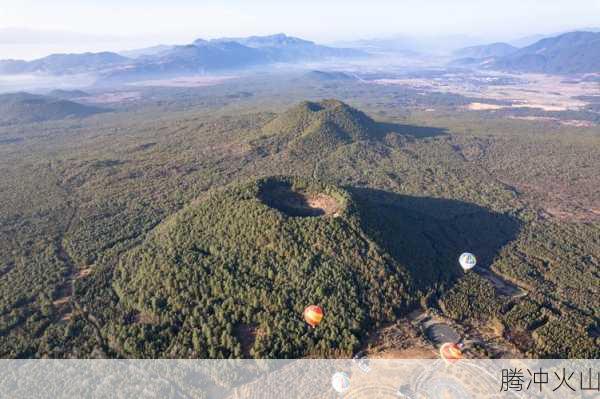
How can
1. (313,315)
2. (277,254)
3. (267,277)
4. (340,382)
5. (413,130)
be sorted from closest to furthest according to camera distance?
(340,382), (313,315), (267,277), (277,254), (413,130)

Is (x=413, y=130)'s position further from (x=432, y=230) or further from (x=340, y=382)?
(x=340, y=382)

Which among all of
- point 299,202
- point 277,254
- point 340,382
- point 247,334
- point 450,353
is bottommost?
point 247,334

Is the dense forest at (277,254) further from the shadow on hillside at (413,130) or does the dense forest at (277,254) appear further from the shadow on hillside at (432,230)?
the shadow on hillside at (413,130)

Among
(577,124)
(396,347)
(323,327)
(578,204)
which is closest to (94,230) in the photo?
(323,327)

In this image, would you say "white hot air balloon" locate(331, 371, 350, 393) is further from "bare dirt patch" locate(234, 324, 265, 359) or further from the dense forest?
"bare dirt patch" locate(234, 324, 265, 359)

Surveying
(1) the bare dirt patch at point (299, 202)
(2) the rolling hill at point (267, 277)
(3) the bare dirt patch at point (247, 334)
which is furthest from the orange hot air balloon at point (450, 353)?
(1) the bare dirt patch at point (299, 202)

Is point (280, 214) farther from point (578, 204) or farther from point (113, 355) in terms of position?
point (578, 204)

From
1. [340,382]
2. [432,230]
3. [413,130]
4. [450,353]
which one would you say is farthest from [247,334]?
[413,130]
